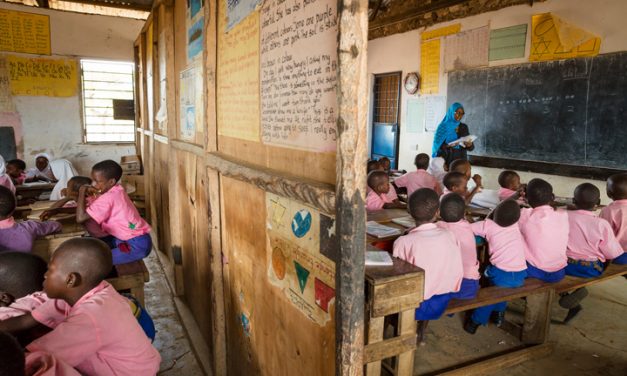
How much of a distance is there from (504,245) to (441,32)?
5.62m

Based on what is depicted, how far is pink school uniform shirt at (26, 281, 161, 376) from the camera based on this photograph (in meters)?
1.34

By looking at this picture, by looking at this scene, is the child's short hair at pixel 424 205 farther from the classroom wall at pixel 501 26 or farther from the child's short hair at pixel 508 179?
the classroom wall at pixel 501 26

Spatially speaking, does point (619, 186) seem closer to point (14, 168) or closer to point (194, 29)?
point (194, 29)

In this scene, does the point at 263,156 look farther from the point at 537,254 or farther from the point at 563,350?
the point at 563,350

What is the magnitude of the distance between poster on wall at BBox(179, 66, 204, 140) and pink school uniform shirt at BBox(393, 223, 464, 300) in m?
1.59

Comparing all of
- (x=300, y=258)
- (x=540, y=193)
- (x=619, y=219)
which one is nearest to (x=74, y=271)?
(x=300, y=258)

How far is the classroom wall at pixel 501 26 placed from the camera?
4988mm

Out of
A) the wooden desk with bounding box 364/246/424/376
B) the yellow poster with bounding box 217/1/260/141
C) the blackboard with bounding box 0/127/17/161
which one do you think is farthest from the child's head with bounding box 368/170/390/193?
the blackboard with bounding box 0/127/17/161

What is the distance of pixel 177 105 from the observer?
3.66 metres

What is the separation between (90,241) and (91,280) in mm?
168

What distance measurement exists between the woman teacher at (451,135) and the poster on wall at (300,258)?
5.54 metres

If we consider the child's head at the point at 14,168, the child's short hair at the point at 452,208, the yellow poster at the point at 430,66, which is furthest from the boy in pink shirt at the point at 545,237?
the child's head at the point at 14,168

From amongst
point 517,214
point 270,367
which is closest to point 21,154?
point 270,367

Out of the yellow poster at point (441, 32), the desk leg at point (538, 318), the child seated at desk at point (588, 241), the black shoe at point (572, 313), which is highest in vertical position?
the yellow poster at point (441, 32)
